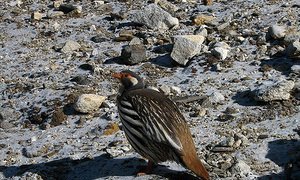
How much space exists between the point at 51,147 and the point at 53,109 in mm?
759

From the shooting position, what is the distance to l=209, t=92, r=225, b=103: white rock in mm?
7539

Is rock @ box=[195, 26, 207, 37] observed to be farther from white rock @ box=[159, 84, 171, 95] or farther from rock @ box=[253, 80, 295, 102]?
rock @ box=[253, 80, 295, 102]

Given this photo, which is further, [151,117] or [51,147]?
[51,147]

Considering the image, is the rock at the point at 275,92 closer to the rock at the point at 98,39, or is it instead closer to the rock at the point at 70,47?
the rock at the point at 98,39

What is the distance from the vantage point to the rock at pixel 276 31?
8675 mm

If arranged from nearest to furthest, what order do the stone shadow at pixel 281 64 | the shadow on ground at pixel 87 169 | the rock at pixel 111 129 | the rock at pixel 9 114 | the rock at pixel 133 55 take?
the shadow on ground at pixel 87 169 < the rock at pixel 111 129 < the rock at pixel 9 114 < the stone shadow at pixel 281 64 < the rock at pixel 133 55

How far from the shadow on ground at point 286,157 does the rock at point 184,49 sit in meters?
2.19

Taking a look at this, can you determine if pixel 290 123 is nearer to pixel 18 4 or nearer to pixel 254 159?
pixel 254 159

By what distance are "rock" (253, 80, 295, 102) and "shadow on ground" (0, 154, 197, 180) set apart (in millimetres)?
1559

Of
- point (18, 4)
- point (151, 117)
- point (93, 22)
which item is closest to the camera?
point (151, 117)

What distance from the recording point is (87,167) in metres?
6.60

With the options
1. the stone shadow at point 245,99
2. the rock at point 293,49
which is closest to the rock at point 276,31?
the rock at point 293,49

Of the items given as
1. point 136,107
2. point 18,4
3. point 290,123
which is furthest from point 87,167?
point 18,4

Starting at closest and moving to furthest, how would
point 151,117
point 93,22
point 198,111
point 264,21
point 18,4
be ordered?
point 151,117, point 198,111, point 264,21, point 93,22, point 18,4
